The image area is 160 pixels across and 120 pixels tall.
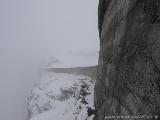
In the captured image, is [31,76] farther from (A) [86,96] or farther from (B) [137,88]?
(B) [137,88]

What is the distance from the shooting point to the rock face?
127 inches

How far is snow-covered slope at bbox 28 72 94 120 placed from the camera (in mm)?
9219

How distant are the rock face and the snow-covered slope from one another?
4022 millimetres

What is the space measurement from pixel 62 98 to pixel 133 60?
30.6 metres

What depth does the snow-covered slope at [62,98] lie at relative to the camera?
9.22m

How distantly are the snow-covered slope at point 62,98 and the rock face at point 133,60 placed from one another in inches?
158

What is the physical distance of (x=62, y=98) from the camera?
33.4 m

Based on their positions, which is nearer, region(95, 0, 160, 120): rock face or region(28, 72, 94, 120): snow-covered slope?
region(95, 0, 160, 120): rock face

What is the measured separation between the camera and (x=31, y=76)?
6706 cm

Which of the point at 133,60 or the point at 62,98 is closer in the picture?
the point at 133,60

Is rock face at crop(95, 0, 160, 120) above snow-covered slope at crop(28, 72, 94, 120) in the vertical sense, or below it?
above

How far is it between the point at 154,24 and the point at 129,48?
0.72 m

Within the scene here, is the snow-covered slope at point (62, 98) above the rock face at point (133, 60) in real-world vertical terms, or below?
below

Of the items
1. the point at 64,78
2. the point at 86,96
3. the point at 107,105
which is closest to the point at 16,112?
the point at 64,78
